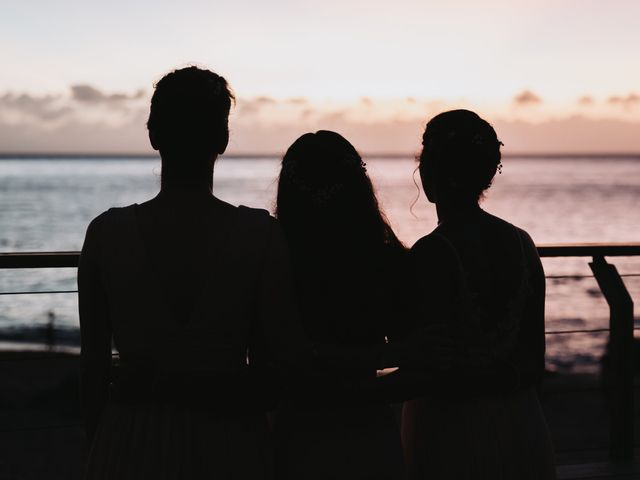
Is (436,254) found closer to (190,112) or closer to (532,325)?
(532,325)

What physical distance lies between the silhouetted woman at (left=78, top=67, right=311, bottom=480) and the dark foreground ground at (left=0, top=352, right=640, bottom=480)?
1.21m

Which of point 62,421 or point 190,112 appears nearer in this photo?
point 190,112

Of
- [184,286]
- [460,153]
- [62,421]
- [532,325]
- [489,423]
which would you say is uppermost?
[460,153]

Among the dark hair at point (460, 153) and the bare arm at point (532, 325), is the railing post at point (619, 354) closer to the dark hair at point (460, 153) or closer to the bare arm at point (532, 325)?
the bare arm at point (532, 325)

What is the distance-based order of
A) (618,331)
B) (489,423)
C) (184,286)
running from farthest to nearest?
(618,331) < (489,423) < (184,286)

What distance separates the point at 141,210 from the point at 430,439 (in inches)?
38.0

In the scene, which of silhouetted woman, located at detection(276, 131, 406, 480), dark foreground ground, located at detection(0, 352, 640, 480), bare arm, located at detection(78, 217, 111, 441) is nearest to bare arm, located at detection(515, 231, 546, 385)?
silhouetted woman, located at detection(276, 131, 406, 480)

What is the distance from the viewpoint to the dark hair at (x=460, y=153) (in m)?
2.08

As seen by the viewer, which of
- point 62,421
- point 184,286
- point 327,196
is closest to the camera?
point 184,286

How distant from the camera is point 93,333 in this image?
1777mm

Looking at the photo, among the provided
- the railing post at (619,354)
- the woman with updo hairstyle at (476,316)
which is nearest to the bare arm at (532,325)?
the woman with updo hairstyle at (476,316)

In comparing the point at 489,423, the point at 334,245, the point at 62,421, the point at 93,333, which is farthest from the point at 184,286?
the point at 62,421

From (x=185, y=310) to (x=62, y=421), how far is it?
7.04 meters

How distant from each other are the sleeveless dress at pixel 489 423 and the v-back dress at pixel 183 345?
1.72 ft
